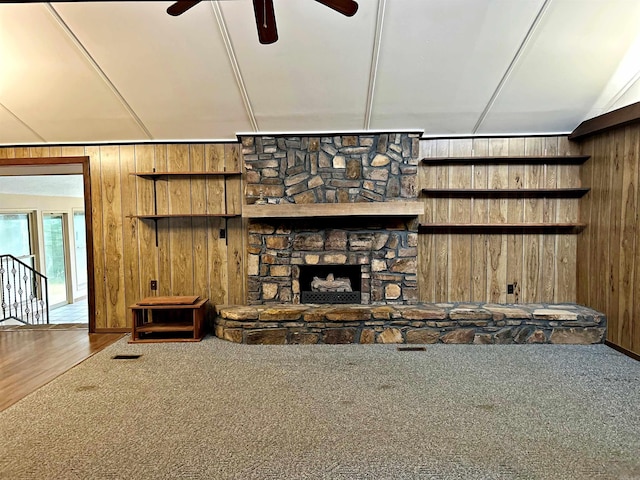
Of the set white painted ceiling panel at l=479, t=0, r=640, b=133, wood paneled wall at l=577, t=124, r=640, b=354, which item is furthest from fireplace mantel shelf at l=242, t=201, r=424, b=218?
wood paneled wall at l=577, t=124, r=640, b=354

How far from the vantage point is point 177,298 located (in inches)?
169

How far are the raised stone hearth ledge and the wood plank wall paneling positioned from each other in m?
0.69

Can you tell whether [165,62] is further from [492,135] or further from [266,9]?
[492,135]

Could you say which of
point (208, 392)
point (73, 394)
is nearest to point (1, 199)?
point (73, 394)

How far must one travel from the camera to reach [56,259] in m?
8.39

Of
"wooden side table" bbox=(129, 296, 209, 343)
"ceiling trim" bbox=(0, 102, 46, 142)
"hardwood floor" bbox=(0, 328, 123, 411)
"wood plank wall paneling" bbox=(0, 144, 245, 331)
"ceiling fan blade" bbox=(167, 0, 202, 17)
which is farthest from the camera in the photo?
"wood plank wall paneling" bbox=(0, 144, 245, 331)

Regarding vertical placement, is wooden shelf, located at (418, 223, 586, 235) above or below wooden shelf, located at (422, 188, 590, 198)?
below

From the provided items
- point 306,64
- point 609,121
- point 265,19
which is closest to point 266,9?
point 265,19

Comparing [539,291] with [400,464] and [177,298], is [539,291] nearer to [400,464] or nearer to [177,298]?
[400,464]

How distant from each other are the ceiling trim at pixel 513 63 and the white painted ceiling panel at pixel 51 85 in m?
3.63

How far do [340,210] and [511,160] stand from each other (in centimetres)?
205

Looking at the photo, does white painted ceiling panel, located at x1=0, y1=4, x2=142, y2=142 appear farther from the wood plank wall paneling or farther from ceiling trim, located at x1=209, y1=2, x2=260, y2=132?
ceiling trim, located at x1=209, y1=2, x2=260, y2=132

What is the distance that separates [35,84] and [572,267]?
582 centimetres

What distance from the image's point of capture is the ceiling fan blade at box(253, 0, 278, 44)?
2.13 m
